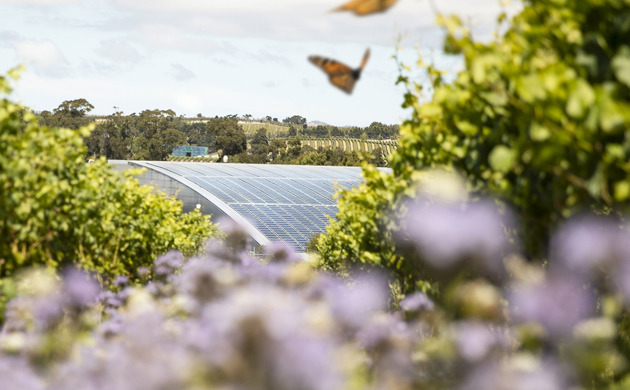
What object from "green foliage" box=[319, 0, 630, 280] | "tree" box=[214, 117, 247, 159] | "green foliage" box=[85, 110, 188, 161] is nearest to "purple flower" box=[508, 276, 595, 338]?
"green foliage" box=[319, 0, 630, 280]

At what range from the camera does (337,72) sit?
412cm

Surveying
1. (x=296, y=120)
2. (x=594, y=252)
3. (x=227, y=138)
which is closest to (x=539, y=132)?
(x=594, y=252)

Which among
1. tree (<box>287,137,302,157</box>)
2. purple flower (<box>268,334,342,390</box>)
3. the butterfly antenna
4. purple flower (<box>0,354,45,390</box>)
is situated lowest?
tree (<box>287,137,302,157</box>)

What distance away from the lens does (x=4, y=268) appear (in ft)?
18.3

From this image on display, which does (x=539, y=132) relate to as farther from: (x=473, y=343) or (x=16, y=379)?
(x=16, y=379)

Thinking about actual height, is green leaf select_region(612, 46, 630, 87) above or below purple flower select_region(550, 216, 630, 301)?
above

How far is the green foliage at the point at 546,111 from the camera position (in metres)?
3.22

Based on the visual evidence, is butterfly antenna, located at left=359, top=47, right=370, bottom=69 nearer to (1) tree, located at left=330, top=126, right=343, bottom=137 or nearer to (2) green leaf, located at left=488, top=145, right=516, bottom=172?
(2) green leaf, located at left=488, top=145, right=516, bottom=172

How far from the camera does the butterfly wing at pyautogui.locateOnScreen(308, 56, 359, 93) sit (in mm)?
4090

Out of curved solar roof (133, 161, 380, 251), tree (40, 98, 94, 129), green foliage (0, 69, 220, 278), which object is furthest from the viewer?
tree (40, 98, 94, 129)

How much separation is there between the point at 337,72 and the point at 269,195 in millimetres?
28599

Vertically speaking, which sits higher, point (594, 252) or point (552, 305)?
point (594, 252)

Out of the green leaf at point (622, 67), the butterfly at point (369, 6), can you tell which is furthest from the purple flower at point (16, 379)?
the green leaf at point (622, 67)

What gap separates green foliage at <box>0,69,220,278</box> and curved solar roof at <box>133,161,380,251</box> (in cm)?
1475
